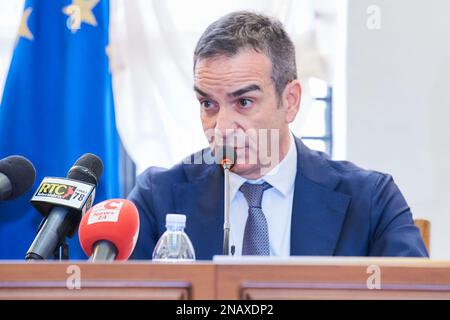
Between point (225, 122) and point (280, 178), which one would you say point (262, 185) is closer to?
point (280, 178)

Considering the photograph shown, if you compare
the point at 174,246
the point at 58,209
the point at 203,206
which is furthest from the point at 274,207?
the point at 58,209

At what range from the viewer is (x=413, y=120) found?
116 inches

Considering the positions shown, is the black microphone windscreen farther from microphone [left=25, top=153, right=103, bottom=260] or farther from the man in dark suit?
the man in dark suit

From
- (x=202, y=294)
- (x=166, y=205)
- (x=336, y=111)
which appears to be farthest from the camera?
(x=336, y=111)

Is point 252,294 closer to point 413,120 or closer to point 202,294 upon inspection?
point 202,294

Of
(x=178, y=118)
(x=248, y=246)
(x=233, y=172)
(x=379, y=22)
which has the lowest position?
(x=248, y=246)

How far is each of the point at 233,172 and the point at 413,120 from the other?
115 cm

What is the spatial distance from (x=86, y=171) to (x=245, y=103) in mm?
750

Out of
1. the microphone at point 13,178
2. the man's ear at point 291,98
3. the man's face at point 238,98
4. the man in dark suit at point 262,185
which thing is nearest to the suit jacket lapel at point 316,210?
the man in dark suit at point 262,185

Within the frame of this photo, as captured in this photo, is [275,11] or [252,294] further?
[275,11]

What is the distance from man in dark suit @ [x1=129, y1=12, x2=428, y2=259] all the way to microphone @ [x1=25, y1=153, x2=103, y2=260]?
0.56 meters

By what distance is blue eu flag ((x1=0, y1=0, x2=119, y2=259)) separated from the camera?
2.73m

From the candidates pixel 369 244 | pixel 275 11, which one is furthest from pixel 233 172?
pixel 275 11

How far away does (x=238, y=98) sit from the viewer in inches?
86.4
